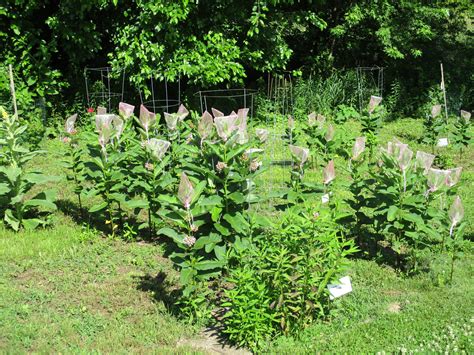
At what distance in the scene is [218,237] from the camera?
4258mm

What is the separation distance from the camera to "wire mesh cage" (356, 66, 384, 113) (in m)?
12.8

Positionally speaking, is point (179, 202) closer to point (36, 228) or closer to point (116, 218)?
point (116, 218)

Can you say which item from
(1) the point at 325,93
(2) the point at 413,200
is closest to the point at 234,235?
(2) the point at 413,200

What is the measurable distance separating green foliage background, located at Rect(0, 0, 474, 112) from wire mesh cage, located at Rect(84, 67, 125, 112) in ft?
0.81

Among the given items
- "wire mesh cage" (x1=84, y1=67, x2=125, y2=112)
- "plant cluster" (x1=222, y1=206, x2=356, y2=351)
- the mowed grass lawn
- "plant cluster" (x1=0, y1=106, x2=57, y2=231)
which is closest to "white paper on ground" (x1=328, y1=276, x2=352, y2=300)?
"plant cluster" (x1=222, y1=206, x2=356, y2=351)

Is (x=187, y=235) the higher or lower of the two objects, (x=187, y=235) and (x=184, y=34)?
the lower

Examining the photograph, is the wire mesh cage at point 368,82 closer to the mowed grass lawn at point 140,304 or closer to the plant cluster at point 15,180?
the mowed grass lawn at point 140,304

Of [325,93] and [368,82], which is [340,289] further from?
[368,82]

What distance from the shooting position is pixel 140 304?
4504 millimetres

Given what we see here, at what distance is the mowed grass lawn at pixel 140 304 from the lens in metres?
3.91

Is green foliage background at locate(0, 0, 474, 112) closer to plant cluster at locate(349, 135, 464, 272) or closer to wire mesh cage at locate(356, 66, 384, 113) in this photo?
wire mesh cage at locate(356, 66, 384, 113)

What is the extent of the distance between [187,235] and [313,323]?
44.6 inches

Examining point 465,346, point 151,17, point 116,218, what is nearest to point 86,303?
point 116,218

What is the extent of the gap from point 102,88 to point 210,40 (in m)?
2.49
